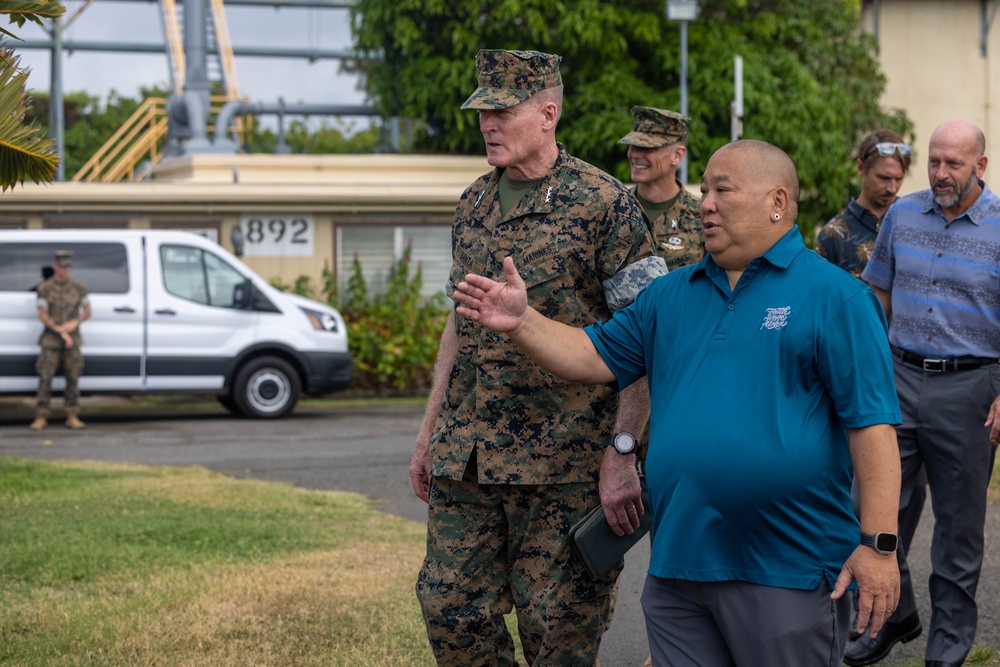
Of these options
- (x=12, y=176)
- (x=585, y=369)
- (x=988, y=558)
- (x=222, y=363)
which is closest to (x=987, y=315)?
(x=585, y=369)

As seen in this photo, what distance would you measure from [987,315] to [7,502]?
23.4 ft

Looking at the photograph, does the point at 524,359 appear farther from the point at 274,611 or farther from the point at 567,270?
the point at 274,611

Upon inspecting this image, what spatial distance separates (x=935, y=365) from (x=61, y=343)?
1244cm

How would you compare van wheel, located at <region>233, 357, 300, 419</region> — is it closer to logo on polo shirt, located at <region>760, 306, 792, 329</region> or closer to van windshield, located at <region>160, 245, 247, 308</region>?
van windshield, located at <region>160, 245, 247, 308</region>

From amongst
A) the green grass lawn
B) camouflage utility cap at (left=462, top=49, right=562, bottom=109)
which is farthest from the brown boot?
camouflage utility cap at (left=462, top=49, right=562, bottom=109)

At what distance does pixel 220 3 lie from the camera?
32.5 meters

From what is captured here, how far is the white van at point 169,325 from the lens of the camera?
16.5 m

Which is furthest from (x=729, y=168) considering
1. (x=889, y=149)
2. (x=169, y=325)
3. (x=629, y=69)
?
(x=629, y=69)

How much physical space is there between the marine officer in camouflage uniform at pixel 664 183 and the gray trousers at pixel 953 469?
1255 millimetres

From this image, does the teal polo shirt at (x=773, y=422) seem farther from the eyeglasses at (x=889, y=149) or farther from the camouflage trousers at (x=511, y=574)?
the eyeglasses at (x=889, y=149)

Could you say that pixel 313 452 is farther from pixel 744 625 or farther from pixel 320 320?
pixel 744 625

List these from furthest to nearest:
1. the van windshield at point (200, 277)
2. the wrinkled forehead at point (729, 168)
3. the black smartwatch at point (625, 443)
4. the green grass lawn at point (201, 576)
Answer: the van windshield at point (200, 277) → the green grass lawn at point (201, 576) → the black smartwatch at point (625, 443) → the wrinkled forehead at point (729, 168)

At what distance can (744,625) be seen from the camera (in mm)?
3402

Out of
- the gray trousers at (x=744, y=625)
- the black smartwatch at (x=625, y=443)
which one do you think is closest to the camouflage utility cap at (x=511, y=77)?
the black smartwatch at (x=625, y=443)
